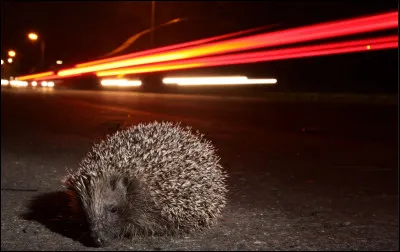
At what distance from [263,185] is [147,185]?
3759 millimetres

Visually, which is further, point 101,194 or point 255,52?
point 255,52

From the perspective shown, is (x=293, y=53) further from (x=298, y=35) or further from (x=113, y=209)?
(x=113, y=209)

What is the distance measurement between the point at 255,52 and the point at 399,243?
7.79 meters

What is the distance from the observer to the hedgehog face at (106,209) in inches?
191

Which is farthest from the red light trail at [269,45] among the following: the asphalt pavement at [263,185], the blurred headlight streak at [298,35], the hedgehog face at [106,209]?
the hedgehog face at [106,209]

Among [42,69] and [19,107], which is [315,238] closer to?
[19,107]

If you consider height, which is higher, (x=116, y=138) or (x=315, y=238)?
(x=116, y=138)

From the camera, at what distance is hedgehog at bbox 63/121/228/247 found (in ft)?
16.0

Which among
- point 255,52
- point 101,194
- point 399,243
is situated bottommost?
point 399,243

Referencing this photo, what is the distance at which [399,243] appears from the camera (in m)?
5.80

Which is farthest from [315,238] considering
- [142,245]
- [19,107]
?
[19,107]

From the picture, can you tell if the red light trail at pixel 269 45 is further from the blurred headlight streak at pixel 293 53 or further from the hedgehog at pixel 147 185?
the hedgehog at pixel 147 185

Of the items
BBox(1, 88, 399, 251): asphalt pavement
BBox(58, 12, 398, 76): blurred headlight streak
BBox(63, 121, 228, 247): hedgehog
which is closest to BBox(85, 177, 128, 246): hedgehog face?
BBox(63, 121, 228, 247): hedgehog

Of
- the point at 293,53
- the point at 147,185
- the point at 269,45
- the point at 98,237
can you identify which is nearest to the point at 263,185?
the point at 269,45
